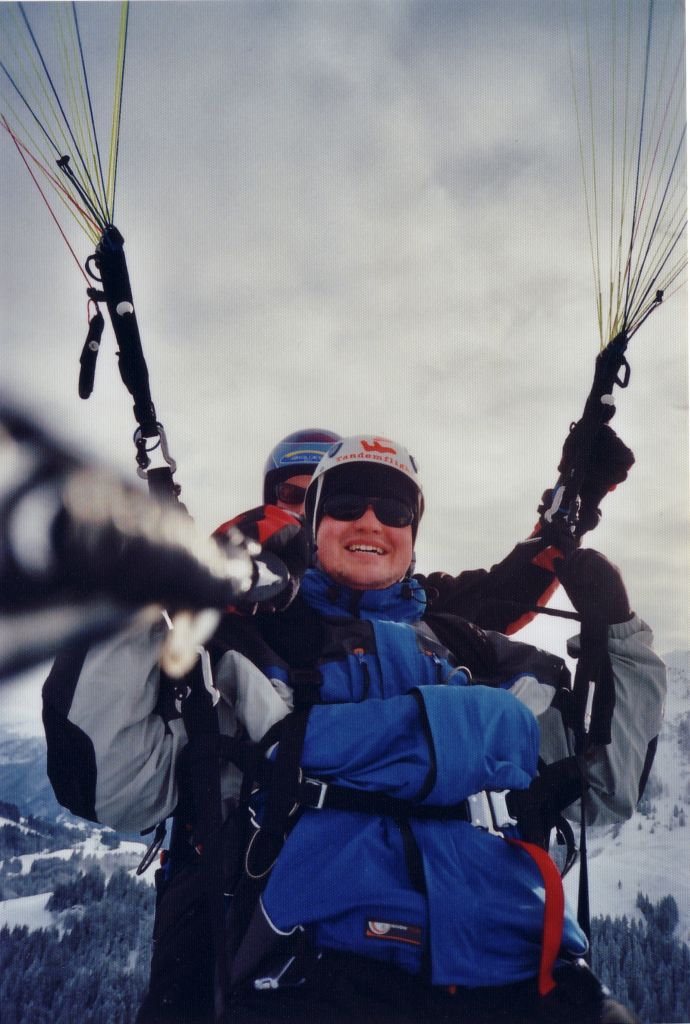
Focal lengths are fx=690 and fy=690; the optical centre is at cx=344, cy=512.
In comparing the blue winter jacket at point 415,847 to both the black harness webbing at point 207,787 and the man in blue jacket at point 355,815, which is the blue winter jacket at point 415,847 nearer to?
the man in blue jacket at point 355,815

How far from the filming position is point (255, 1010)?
1541 millimetres

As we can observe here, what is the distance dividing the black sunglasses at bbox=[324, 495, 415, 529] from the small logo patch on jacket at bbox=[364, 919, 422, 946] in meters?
1.18

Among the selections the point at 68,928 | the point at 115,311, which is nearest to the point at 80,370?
the point at 115,311

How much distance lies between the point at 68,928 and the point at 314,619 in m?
35.7

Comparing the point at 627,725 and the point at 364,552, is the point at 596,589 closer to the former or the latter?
the point at 627,725

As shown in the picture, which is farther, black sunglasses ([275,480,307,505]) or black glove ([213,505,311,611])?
black sunglasses ([275,480,307,505])

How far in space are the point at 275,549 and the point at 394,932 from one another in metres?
0.93

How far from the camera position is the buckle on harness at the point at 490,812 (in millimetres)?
1805

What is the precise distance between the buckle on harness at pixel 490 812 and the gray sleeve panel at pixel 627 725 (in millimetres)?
485

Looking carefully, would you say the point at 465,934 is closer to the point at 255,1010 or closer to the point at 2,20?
the point at 255,1010

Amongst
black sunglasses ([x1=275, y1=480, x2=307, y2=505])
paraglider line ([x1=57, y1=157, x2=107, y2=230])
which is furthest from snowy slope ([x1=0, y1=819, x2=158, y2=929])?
paraglider line ([x1=57, y1=157, x2=107, y2=230])

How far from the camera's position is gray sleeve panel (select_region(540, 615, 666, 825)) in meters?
2.19

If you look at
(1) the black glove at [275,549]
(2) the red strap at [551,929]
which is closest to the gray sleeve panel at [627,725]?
(2) the red strap at [551,929]

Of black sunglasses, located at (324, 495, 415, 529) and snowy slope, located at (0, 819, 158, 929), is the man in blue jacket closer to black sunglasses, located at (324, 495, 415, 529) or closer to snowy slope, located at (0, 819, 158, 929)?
black sunglasses, located at (324, 495, 415, 529)
